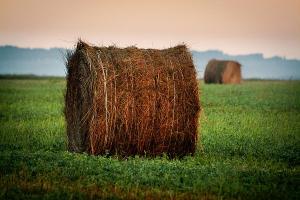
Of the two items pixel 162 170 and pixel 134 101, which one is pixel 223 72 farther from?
pixel 162 170

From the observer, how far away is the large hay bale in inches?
2208

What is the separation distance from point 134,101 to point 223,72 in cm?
4314

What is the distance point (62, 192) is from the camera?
972cm

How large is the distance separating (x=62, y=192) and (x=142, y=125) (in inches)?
165

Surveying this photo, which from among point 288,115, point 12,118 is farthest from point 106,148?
point 288,115

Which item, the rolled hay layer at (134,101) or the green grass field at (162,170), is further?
the rolled hay layer at (134,101)

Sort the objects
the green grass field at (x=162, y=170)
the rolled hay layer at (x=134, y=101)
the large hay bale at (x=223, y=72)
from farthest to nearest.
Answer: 1. the large hay bale at (x=223, y=72)
2. the rolled hay layer at (x=134, y=101)
3. the green grass field at (x=162, y=170)

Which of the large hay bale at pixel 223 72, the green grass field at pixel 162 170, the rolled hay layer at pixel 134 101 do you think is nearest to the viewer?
the green grass field at pixel 162 170

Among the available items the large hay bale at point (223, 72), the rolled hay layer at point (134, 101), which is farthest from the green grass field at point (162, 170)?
the large hay bale at point (223, 72)

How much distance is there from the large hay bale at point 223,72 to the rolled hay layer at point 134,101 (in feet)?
137

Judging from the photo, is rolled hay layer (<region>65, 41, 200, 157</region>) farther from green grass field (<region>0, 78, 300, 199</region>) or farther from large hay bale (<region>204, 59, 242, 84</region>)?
Answer: large hay bale (<region>204, 59, 242, 84</region>)

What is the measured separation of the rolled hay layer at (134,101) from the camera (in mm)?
13484

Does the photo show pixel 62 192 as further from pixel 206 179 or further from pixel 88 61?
pixel 88 61

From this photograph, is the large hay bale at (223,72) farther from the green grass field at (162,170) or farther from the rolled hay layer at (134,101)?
→ the rolled hay layer at (134,101)
